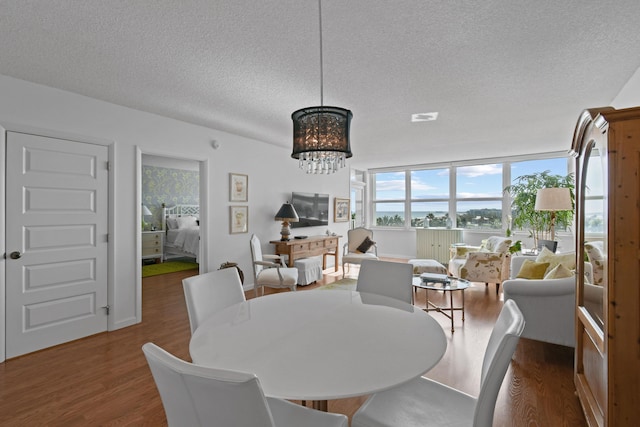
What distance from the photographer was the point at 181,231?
695 cm

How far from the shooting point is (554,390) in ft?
7.09

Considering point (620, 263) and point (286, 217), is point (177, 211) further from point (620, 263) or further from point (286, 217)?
point (620, 263)

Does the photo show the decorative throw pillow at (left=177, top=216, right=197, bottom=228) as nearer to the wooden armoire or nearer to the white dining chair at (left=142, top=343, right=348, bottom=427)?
the white dining chair at (left=142, top=343, right=348, bottom=427)

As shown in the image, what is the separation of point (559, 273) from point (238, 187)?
3.89m

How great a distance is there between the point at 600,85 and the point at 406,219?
527 cm

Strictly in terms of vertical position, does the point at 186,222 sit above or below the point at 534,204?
below

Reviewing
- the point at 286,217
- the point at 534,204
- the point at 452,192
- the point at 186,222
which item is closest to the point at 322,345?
the point at 286,217

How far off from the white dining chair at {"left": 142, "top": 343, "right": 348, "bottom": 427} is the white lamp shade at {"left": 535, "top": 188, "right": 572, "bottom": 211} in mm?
4650

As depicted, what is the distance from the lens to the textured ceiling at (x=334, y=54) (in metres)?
1.76

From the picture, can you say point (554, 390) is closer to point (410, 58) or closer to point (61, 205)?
point (410, 58)

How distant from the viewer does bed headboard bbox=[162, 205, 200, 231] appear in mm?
7484

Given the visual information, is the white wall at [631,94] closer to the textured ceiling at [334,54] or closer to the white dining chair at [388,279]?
the textured ceiling at [334,54]

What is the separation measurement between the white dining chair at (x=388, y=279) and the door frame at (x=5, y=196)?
2648mm

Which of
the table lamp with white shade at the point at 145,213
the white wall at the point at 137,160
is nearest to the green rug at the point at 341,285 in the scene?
the white wall at the point at 137,160
